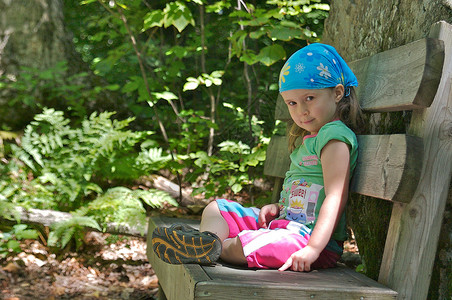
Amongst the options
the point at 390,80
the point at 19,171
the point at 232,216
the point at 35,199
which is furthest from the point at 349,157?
the point at 19,171

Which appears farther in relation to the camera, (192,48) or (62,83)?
(62,83)

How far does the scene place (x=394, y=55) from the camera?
1.99m

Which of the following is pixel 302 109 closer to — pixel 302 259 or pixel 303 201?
pixel 303 201

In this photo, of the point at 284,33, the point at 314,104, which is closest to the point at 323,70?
the point at 314,104

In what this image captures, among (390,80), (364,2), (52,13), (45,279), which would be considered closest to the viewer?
(390,80)

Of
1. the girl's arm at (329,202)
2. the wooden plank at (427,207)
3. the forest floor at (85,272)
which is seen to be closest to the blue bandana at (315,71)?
the girl's arm at (329,202)

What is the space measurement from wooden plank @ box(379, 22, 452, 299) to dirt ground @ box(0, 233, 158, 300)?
2354 millimetres

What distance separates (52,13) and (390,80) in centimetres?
573

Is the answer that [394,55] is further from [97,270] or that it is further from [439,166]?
[97,270]

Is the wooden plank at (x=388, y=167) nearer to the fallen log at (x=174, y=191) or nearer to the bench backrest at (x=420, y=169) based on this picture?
the bench backrest at (x=420, y=169)

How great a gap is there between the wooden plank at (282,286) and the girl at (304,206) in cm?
10

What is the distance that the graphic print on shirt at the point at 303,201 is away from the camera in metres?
2.08

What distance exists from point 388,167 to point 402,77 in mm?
394

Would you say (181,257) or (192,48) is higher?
(192,48)
